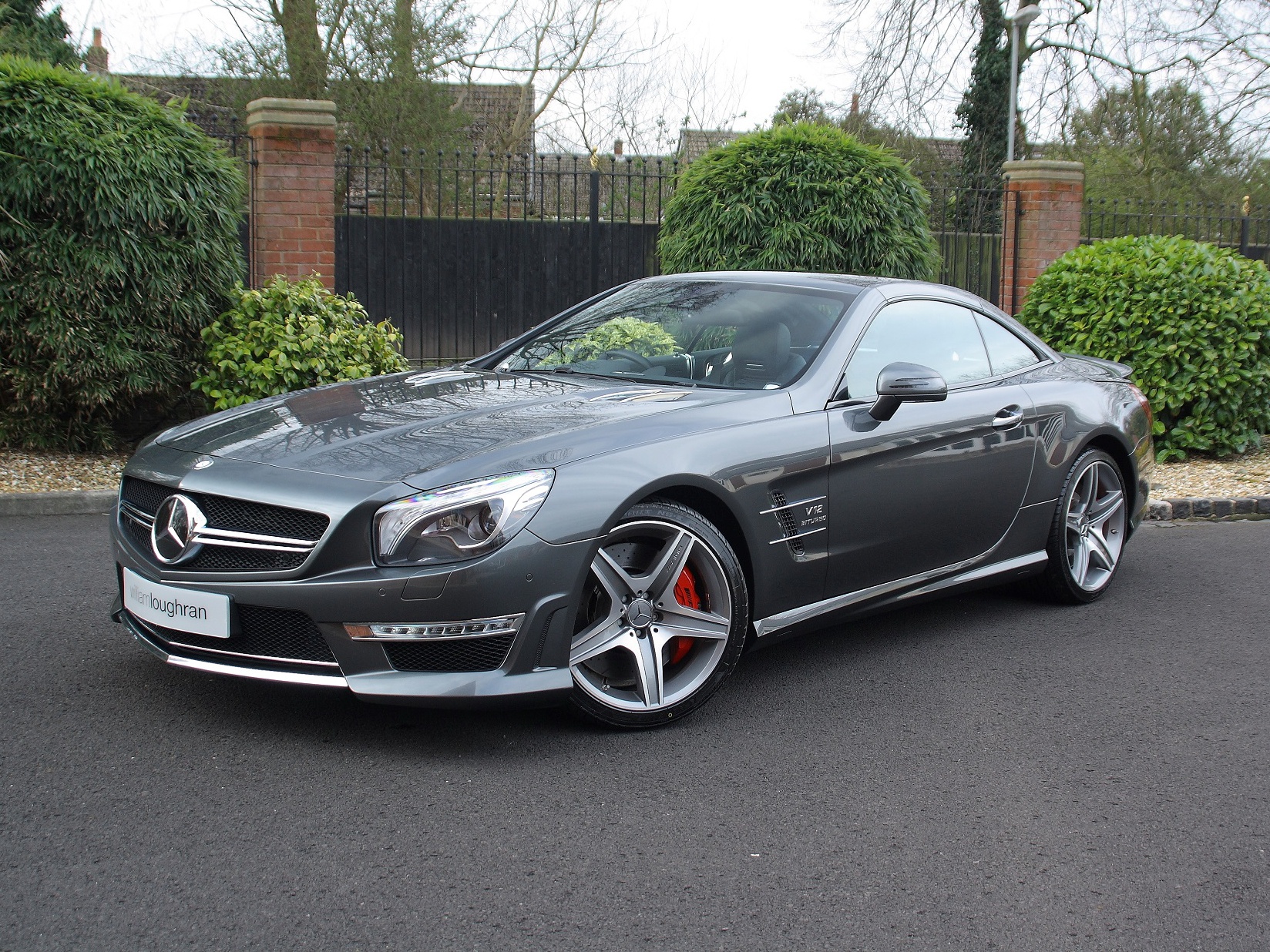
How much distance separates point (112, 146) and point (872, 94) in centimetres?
2061

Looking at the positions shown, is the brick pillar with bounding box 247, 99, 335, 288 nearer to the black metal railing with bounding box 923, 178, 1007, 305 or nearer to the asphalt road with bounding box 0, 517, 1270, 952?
the asphalt road with bounding box 0, 517, 1270, 952

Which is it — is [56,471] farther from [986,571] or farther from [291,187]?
[986,571]

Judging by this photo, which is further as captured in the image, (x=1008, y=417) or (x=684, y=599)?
(x=1008, y=417)

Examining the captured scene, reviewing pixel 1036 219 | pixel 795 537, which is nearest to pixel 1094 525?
pixel 795 537

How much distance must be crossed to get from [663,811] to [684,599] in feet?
2.74

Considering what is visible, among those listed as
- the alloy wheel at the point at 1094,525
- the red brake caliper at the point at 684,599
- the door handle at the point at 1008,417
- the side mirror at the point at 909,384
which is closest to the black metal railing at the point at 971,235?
the alloy wheel at the point at 1094,525

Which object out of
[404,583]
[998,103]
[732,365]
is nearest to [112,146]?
[732,365]

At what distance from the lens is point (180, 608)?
363cm

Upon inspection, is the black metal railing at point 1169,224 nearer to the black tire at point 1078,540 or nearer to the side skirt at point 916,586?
the black tire at point 1078,540

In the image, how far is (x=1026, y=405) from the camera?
529cm

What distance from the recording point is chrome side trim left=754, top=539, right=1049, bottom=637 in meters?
4.29

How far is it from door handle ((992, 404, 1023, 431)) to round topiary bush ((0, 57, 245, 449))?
5517mm

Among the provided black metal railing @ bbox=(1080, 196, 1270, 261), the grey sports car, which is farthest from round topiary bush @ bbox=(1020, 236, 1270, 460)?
the grey sports car

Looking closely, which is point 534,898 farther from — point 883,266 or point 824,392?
point 883,266
